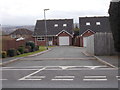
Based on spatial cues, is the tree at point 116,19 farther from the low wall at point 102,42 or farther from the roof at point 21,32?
the roof at point 21,32

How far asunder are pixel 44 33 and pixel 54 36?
262 cm

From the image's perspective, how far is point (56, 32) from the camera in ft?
232

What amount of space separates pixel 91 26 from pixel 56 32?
30.6 ft

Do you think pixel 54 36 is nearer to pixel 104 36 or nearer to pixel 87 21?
pixel 87 21

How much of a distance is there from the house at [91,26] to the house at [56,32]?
204 inches

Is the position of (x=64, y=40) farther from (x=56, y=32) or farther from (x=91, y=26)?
(x=91, y=26)

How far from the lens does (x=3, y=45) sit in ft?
96.7

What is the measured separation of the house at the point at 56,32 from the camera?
70.1 meters

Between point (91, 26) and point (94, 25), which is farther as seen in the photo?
point (94, 25)

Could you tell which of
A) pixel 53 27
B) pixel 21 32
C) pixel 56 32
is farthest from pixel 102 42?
Result: pixel 21 32

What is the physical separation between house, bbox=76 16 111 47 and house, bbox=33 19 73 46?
5.19 meters

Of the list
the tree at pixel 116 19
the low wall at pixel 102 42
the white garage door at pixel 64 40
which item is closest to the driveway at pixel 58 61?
the low wall at pixel 102 42

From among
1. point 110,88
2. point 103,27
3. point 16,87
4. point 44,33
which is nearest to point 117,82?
point 110,88

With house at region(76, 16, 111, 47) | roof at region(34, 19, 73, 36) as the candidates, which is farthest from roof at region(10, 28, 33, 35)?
house at region(76, 16, 111, 47)
